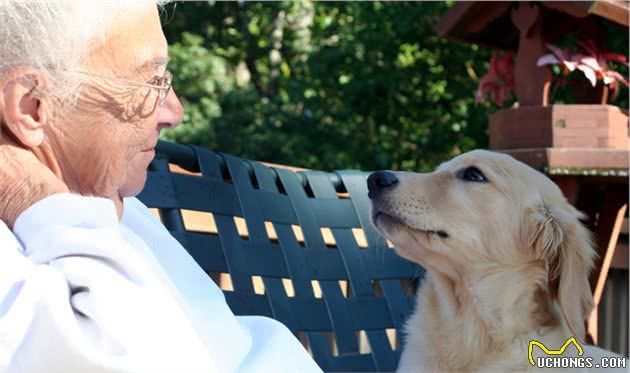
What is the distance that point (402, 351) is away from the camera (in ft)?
8.86

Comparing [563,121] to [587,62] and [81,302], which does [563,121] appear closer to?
[587,62]

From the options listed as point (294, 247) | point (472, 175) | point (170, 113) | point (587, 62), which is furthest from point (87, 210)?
point (587, 62)

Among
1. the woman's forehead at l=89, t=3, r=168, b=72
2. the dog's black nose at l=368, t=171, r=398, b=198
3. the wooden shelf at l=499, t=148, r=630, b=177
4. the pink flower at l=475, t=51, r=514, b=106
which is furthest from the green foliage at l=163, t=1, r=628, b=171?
the woman's forehead at l=89, t=3, r=168, b=72

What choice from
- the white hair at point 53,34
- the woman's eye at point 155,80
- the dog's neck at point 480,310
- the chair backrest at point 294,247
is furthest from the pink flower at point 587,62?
the white hair at point 53,34

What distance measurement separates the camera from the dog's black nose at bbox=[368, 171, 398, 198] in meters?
2.75

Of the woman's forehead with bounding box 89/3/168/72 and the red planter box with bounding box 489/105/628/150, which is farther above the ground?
the woman's forehead with bounding box 89/3/168/72

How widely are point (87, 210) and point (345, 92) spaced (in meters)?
8.24

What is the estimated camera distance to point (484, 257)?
113 inches

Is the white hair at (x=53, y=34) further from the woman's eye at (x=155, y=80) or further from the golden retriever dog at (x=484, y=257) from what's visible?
the golden retriever dog at (x=484, y=257)

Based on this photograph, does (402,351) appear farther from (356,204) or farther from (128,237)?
(128,237)

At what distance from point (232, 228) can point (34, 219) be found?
3.84 feet

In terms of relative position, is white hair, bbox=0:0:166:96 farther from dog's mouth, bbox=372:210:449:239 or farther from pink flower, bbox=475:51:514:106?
pink flower, bbox=475:51:514:106

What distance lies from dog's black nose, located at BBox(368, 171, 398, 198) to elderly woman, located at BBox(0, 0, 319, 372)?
1299 mm

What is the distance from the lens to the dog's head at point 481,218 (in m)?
2.74
